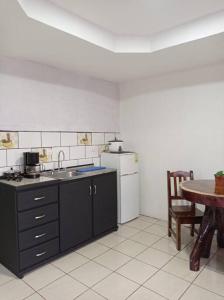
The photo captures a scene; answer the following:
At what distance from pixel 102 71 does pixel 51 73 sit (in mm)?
715

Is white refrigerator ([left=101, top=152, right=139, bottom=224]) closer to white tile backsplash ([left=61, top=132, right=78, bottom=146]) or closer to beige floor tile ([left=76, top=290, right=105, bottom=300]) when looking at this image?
white tile backsplash ([left=61, top=132, right=78, bottom=146])

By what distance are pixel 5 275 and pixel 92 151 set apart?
194 centimetres

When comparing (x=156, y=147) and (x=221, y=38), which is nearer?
(x=221, y=38)

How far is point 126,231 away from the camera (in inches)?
127

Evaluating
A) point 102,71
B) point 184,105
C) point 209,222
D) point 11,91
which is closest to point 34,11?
point 11,91

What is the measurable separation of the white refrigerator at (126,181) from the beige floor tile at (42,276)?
1.33 m

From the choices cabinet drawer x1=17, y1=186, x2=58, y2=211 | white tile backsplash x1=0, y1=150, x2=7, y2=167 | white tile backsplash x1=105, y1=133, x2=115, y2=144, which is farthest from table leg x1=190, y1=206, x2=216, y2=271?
white tile backsplash x1=0, y1=150, x2=7, y2=167

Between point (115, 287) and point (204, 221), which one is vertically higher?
point (204, 221)

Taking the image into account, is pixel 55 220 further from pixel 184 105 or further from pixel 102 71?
pixel 184 105

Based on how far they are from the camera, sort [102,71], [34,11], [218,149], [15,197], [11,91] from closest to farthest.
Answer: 1. [34,11]
2. [15,197]
3. [11,91]
4. [218,149]
5. [102,71]

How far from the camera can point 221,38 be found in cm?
223

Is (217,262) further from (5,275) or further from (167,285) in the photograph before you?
(5,275)

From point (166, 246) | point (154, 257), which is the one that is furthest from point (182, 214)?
point (154, 257)

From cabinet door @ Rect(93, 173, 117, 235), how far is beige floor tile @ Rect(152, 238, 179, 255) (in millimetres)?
660
